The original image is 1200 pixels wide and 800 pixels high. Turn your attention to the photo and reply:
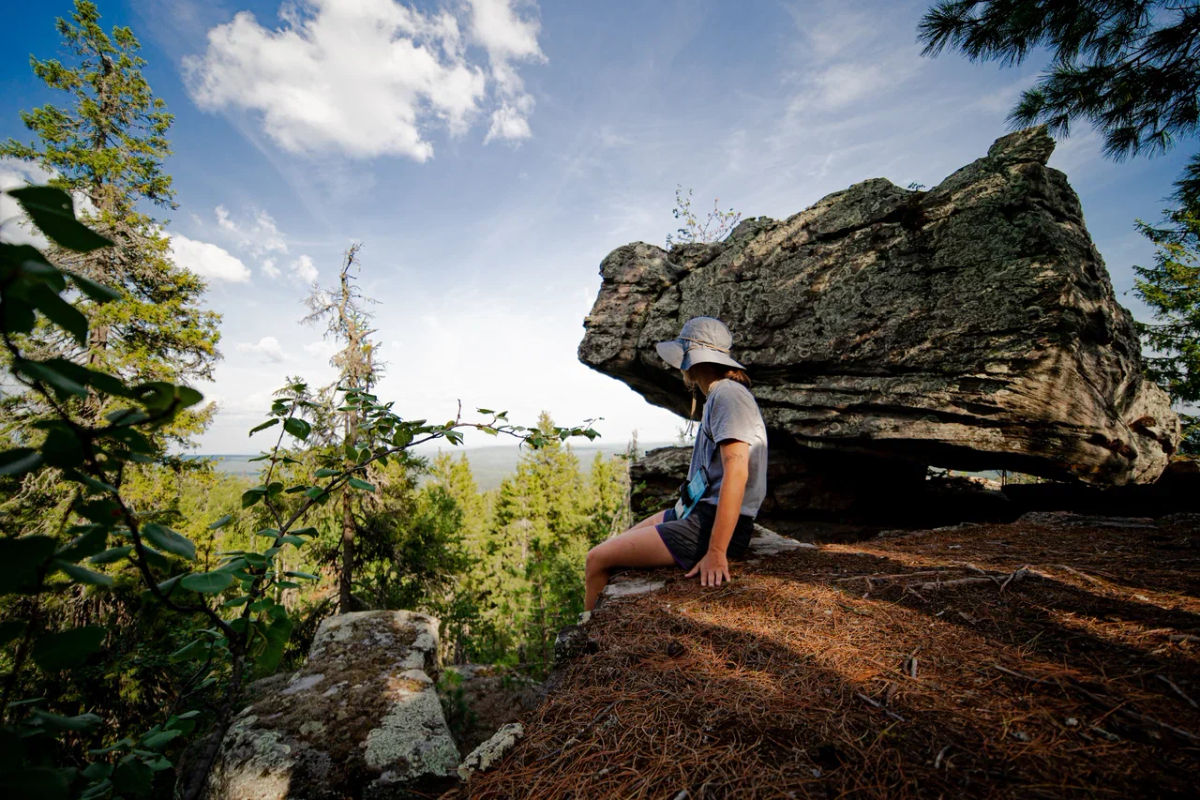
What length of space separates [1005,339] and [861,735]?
18.0 ft

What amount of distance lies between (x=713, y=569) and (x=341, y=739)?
3072mm

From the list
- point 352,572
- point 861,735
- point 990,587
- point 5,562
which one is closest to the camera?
point 5,562

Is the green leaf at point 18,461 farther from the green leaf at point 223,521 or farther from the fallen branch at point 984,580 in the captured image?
the fallen branch at point 984,580

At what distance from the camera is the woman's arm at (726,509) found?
3.34 metres

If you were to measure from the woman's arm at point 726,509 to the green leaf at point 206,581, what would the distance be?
9.30 ft

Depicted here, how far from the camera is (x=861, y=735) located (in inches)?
66.5

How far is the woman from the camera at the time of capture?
339 centimetres

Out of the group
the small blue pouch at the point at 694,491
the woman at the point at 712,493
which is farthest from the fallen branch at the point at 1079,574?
the small blue pouch at the point at 694,491

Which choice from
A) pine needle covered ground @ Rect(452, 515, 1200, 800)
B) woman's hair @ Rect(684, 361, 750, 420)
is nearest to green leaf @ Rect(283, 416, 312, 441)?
pine needle covered ground @ Rect(452, 515, 1200, 800)

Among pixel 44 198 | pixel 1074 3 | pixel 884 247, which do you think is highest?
pixel 1074 3

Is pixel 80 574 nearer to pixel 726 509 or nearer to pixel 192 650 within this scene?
pixel 192 650

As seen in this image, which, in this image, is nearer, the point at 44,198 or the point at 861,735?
the point at 44,198

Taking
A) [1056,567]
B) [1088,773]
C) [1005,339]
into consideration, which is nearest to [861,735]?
[1088,773]

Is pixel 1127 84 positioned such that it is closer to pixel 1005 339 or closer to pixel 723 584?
pixel 1005 339
